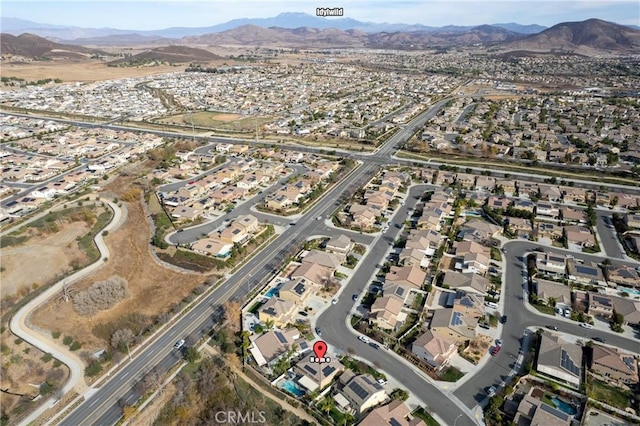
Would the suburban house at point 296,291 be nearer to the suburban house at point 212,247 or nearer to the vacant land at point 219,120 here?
the suburban house at point 212,247

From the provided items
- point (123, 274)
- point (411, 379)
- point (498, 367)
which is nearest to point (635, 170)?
point (498, 367)

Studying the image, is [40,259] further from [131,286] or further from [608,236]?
[608,236]

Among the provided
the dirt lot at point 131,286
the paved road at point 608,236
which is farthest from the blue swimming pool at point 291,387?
the paved road at point 608,236

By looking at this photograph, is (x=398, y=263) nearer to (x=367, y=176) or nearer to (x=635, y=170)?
Answer: (x=367, y=176)

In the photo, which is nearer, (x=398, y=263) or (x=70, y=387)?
(x=70, y=387)
